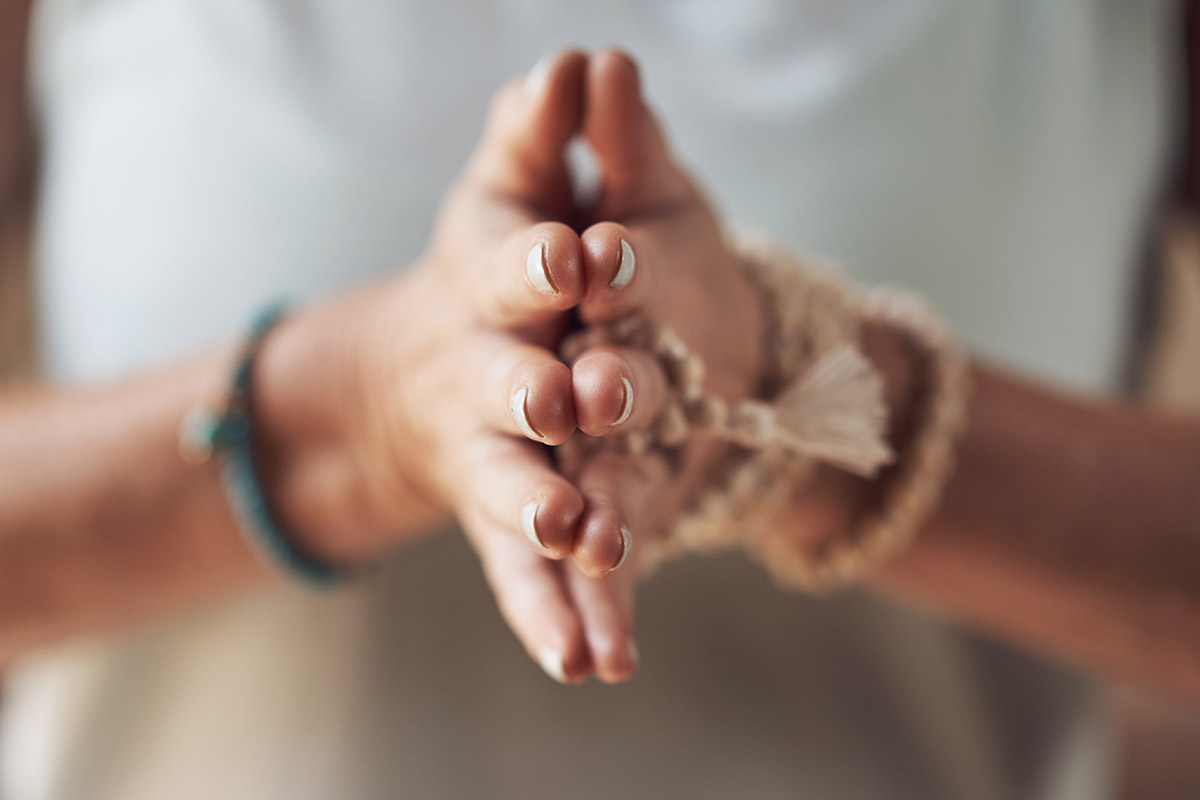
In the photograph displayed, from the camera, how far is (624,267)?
0.25 metres

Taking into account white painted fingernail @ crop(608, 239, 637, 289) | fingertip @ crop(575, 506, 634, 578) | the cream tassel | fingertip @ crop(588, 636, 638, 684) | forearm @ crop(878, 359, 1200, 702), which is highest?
white painted fingernail @ crop(608, 239, 637, 289)

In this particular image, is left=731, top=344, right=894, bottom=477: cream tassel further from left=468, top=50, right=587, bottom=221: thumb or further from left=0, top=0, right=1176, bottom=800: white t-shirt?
left=0, top=0, right=1176, bottom=800: white t-shirt

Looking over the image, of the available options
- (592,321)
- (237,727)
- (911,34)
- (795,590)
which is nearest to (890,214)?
(911,34)

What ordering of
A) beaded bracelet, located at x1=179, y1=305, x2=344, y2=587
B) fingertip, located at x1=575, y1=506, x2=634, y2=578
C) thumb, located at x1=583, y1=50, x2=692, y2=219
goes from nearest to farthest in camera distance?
fingertip, located at x1=575, y1=506, x2=634, y2=578 < thumb, located at x1=583, y1=50, x2=692, y2=219 < beaded bracelet, located at x1=179, y1=305, x2=344, y2=587

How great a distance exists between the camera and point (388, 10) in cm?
57

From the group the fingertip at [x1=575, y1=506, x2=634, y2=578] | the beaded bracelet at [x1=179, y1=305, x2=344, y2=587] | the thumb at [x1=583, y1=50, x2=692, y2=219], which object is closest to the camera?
the fingertip at [x1=575, y1=506, x2=634, y2=578]

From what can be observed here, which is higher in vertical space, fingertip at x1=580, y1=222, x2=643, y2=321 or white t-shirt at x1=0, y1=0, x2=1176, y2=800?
fingertip at x1=580, y1=222, x2=643, y2=321

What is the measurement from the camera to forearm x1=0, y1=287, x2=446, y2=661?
457mm

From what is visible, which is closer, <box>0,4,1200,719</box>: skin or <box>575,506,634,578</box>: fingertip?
<box>575,506,634,578</box>: fingertip

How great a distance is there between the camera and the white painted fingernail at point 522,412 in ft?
0.76

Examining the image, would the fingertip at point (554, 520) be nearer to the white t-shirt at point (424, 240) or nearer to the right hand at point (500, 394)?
the right hand at point (500, 394)

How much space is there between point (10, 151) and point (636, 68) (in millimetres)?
496

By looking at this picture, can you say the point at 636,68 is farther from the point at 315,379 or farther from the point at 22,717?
the point at 22,717

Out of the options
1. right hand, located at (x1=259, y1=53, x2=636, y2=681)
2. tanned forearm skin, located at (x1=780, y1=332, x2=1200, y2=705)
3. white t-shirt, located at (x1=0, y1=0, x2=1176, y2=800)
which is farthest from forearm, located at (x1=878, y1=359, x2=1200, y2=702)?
right hand, located at (x1=259, y1=53, x2=636, y2=681)
